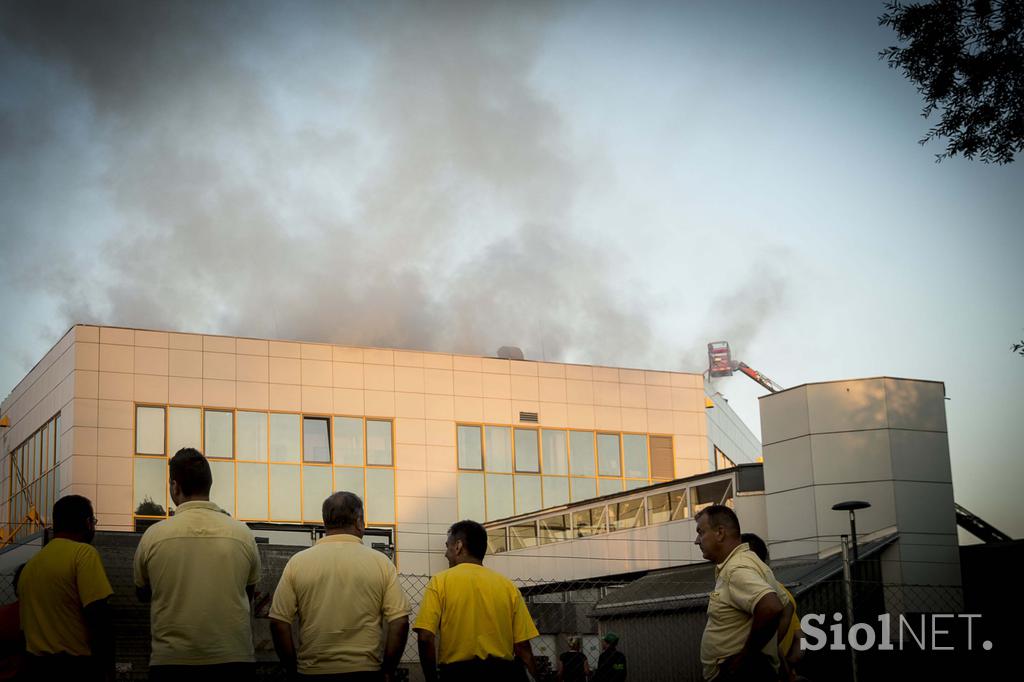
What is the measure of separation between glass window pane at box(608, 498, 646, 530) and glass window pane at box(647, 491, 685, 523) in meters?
0.53

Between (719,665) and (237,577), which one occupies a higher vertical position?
(237,577)

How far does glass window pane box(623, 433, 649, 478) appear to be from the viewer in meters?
43.0

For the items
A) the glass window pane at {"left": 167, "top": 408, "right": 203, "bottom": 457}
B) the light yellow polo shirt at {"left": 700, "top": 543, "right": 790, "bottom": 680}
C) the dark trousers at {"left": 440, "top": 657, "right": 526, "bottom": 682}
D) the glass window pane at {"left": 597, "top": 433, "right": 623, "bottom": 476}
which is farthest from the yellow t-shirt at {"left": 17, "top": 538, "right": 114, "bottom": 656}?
the glass window pane at {"left": 597, "top": 433, "right": 623, "bottom": 476}

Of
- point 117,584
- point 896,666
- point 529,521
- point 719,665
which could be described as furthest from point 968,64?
point 529,521

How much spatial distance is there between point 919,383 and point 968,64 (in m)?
7.79

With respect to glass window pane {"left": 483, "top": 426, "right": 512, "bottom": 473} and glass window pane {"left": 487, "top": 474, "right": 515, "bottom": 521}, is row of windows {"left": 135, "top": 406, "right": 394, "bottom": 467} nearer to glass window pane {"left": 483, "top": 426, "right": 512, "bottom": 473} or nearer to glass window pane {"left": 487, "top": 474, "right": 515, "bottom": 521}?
glass window pane {"left": 483, "top": 426, "right": 512, "bottom": 473}

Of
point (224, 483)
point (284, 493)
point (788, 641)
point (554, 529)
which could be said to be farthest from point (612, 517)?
point (788, 641)

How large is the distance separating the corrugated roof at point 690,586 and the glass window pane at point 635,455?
2303cm

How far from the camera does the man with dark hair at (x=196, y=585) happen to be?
5832 millimetres

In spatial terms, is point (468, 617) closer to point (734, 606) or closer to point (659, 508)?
point (734, 606)

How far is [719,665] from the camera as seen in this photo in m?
6.42

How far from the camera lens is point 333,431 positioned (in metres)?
38.6

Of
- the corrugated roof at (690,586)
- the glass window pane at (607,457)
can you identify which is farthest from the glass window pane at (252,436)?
the corrugated roof at (690,586)

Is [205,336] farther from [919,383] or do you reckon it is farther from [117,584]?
[117,584]
